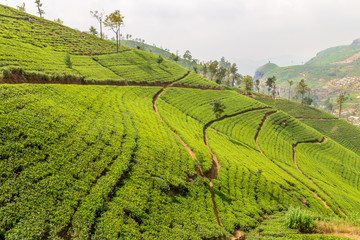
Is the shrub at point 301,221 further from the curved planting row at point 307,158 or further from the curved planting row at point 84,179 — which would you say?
the curved planting row at point 307,158

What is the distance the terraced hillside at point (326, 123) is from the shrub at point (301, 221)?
112395mm

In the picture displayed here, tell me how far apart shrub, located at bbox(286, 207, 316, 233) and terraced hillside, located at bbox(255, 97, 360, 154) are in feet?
369

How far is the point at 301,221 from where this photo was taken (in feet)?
54.1

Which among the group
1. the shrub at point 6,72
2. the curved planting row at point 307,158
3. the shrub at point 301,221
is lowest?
the curved planting row at point 307,158

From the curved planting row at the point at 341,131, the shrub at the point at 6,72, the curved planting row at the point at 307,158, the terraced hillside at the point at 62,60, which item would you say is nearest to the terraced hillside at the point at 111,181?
the curved planting row at the point at 307,158

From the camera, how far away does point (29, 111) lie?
19.3 metres

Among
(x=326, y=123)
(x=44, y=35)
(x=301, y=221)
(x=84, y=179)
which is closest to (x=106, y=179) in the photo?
(x=84, y=179)

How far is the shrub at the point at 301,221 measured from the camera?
53.2 ft

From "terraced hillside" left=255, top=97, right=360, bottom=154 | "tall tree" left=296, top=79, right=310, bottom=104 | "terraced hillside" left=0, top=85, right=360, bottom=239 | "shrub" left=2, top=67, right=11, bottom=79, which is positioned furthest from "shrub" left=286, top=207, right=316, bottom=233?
"tall tree" left=296, top=79, right=310, bottom=104

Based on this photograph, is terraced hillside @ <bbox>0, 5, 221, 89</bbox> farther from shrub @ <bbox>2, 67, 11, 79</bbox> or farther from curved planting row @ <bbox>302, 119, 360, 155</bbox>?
curved planting row @ <bbox>302, 119, 360, 155</bbox>

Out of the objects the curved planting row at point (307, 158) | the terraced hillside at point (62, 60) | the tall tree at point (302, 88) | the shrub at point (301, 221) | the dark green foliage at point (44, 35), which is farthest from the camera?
the tall tree at point (302, 88)

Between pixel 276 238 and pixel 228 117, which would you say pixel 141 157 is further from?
pixel 228 117

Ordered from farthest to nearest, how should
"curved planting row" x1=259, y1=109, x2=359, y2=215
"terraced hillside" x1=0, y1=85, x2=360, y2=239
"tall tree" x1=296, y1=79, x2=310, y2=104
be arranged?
1. "tall tree" x1=296, y1=79, x2=310, y2=104
2. "curved planting row" x1=259, y1=109, x2=359, y2=215
3. "terraced hillside" x1=0, y1=85, x2=360, y2=239

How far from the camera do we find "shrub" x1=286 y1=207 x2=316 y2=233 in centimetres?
1622
